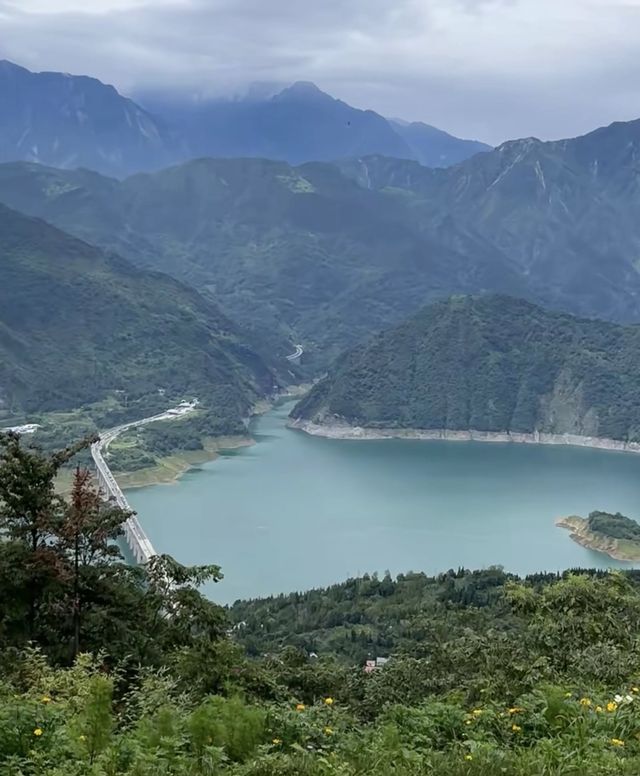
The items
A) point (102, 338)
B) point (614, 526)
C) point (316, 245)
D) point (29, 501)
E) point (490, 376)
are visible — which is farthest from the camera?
point (316, 245)

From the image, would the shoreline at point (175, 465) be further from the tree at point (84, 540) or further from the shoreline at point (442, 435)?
the tree at point (84, 540)

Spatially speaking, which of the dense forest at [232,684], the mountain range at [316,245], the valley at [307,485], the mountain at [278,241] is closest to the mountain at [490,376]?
the valley at [307,485]

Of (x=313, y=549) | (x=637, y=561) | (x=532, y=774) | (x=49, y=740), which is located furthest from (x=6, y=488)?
(x=637, y=561)

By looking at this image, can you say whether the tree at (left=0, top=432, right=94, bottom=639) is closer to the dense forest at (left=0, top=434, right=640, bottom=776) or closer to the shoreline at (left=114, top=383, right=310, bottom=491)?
the dense forest at (left=0, top=434, right=640, bottom=776)

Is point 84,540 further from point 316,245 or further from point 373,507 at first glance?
point 316,245

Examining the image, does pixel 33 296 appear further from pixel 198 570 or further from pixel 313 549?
pixel 198 570

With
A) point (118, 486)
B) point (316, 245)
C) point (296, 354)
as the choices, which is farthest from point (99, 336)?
point (316, 245)
